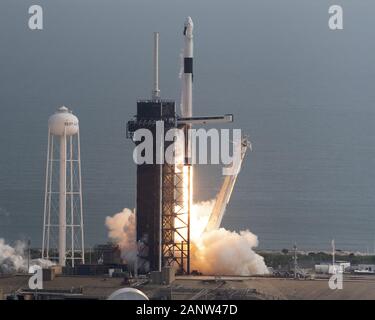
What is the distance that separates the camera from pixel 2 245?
51.0 meters

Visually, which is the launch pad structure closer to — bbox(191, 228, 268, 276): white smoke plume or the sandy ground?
bbox(191, 228, 268, 276): white smoke plume

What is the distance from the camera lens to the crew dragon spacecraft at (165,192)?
44.1 m

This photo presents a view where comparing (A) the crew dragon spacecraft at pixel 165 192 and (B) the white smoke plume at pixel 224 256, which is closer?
(A) the crew dragon spacecraft at pixel 165 192

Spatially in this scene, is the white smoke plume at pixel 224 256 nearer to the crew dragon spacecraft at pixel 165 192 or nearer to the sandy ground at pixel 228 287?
the crew dragon spacecraft at pixel 165 192

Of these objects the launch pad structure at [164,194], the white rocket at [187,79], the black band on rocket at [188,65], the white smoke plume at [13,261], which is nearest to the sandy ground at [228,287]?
the launch pad structure at [164,194]

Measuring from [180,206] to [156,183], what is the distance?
131 centimetres

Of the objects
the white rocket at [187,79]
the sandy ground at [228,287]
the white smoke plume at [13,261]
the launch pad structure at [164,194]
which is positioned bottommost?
the sandy ground at [228,287]

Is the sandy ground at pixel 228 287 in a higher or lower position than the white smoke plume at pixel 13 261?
lower

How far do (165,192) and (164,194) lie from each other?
71mm

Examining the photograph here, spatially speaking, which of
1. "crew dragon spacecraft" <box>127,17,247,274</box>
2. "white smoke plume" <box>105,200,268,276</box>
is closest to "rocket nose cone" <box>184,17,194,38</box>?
"crew dragon spacecraft" <box>127,17,247,274</box>

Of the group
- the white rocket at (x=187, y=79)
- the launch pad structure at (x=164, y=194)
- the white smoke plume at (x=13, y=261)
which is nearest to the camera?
the launch pad structure at (x=164, y=194)
